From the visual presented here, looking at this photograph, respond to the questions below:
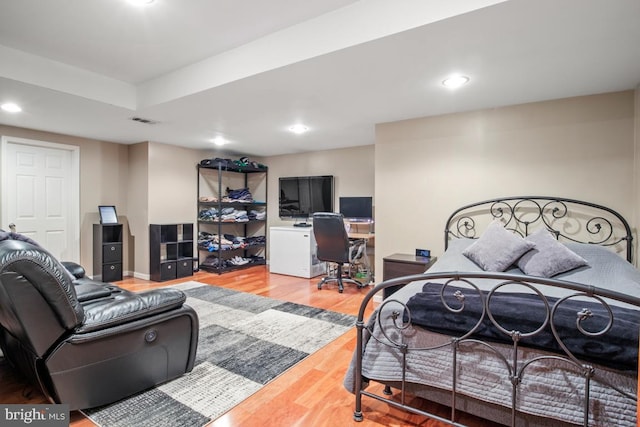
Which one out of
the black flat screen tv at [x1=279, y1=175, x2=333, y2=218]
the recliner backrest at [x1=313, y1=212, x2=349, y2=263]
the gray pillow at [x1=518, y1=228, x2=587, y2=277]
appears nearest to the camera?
the gray pillow at [x1=518, y1=228, x2=587, y2=277]

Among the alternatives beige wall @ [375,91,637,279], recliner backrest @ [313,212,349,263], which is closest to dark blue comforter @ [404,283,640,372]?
beige wall @ [375,91,637,279]

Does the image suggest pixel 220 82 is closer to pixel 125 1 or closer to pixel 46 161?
pixel 125 1

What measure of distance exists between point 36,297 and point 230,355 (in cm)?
Result: 135

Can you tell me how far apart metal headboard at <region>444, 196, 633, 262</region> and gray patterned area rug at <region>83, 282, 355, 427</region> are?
163 cm

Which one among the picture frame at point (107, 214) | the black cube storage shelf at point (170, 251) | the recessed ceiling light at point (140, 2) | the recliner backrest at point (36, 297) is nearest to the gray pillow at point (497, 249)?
the recliner backrest at point (36, 297)

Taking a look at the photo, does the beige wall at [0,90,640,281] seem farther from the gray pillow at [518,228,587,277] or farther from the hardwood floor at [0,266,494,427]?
the hardwood floor at [0,266,494,427]

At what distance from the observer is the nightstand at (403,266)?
3146mm

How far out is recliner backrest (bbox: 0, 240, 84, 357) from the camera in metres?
1.42

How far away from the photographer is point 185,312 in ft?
6.60

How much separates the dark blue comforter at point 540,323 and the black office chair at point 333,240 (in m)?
2.48

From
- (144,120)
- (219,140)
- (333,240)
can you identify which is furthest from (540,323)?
(219,140)

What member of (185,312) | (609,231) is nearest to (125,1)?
(185,312)

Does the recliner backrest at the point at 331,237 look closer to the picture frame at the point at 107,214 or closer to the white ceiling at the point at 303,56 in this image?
the white ceiling at the point at 303,56

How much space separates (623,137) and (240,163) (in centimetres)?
506
